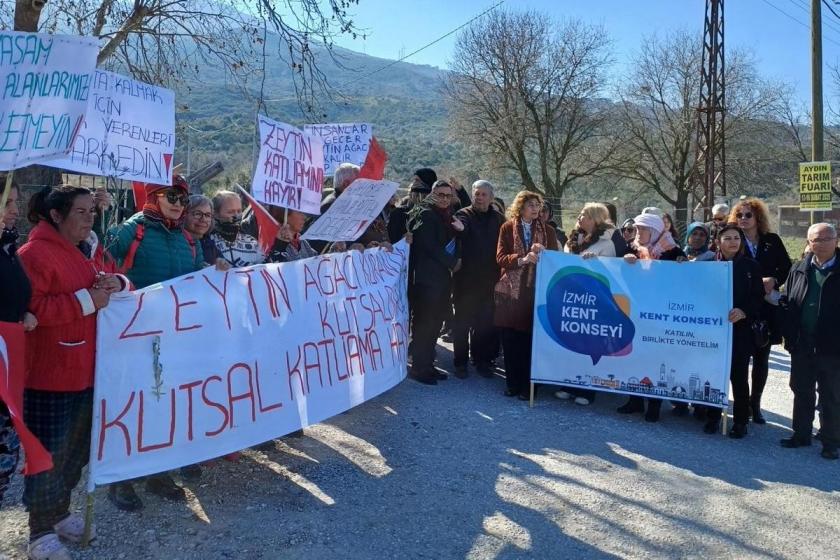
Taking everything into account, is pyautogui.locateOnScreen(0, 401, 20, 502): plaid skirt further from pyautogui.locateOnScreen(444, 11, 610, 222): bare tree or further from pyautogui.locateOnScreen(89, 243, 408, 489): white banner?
pyautogui.locateOnScreen(444, 11, 610, 222): bare tree

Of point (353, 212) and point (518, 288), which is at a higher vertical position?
point (353, 212)

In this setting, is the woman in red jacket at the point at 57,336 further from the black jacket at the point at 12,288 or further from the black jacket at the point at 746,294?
the black jacket at the point at 746,294

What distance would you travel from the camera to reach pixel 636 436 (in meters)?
5.26

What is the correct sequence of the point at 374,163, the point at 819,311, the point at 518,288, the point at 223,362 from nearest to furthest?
the point at 223,362, the point at 819,311, the point at 518,288, the point at 374,163

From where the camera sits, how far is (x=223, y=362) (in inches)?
149

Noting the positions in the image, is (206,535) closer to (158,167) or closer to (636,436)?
(158,167)

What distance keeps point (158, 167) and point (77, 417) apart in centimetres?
164

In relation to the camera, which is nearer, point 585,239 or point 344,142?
point 585,239

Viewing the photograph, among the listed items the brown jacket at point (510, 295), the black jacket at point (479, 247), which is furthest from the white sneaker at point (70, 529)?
the black jacket at point (479, 247)

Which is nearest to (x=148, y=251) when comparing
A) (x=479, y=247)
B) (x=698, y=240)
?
(x=479, y=247)

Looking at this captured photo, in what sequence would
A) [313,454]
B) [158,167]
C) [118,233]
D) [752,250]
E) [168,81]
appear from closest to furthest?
[118,233], [158,167], [313,454], [752,250], [168,81]

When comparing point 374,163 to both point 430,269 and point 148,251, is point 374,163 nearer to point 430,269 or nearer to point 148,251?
point 430,269

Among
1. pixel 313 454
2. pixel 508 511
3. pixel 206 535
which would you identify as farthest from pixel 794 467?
pixel 206 535

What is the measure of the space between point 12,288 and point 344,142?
5.95 m
